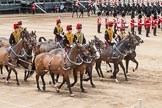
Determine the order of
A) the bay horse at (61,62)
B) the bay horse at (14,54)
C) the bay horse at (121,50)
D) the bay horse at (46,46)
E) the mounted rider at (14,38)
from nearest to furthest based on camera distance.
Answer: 1. the bay horse at (61,62)
2. the bay horse at (14,54)
3. the bay horse at (121,50)
4. the mounted rider at (14,38)
5. the bay horse at (46,46)

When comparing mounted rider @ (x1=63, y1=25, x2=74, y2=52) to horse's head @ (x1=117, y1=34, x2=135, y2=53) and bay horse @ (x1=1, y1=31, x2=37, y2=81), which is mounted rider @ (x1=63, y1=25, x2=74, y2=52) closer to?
bay horse @ (x1=1, y1=31, x2=37, y2=81)

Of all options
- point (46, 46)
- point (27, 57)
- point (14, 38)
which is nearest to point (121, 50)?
point (46, 46)

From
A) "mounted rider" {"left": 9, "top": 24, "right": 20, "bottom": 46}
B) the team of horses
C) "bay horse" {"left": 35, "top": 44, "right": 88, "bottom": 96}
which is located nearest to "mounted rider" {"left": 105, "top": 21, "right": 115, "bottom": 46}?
the team of horses

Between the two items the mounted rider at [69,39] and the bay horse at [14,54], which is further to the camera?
the bay horse at [14,54]

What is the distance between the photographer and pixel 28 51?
52.4 feet

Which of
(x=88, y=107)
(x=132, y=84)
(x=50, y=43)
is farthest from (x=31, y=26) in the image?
(x=88, y=107)

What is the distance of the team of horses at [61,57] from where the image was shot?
1367 centimetres

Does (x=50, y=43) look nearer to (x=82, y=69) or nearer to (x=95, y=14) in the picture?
(x=82, y=69)

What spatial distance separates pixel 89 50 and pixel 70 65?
813 mm

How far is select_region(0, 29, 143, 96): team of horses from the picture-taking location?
44.9 ft

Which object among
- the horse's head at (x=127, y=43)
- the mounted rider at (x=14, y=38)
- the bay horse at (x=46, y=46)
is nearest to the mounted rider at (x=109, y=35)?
the horse's head at (x=127, y=43)

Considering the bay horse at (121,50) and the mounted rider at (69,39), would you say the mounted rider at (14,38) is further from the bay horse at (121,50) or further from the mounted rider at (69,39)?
the bay horse at (121,50)

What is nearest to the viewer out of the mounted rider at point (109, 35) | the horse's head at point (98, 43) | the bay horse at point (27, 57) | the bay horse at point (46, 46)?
the bay horse at point (27, 57)

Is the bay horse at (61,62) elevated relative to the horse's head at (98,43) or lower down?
lower down
